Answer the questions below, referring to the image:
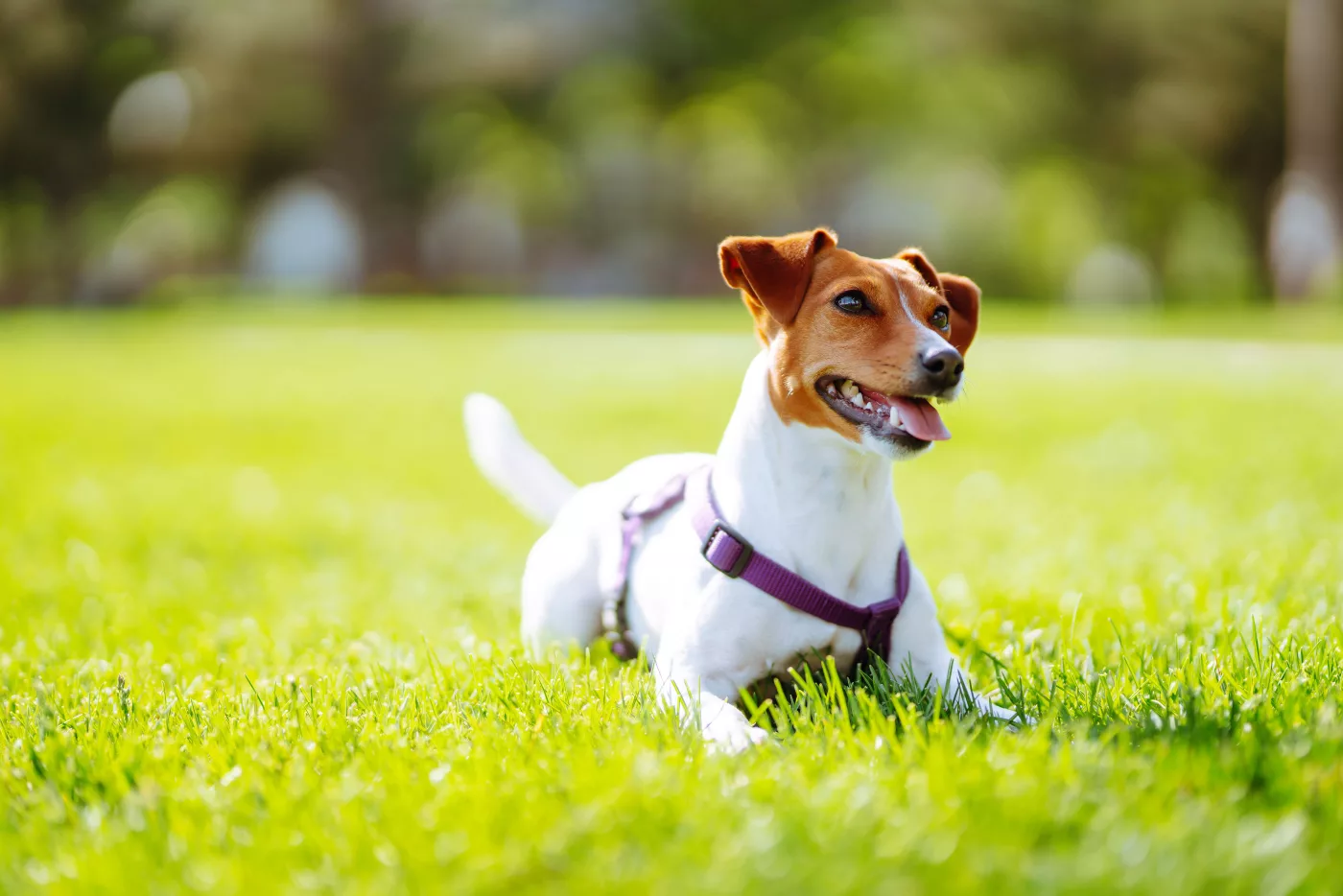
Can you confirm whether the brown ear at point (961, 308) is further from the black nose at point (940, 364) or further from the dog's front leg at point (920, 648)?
the dog's front leg at point (920, 648)

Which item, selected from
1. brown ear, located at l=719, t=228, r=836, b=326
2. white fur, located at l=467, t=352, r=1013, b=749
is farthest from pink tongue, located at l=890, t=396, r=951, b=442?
brown ear, located at l=719, t=228, r=836, b=326

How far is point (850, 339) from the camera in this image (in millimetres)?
3100

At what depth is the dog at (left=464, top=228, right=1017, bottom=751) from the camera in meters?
3.06

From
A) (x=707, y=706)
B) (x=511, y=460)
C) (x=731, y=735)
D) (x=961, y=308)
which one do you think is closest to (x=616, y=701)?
(x=707, y=706)

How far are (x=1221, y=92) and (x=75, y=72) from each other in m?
32.2

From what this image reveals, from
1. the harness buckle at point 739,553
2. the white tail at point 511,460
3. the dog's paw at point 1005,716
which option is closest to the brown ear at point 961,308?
the harness buckle at point 739,553

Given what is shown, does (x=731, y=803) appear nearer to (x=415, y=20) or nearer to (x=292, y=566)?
(x=292, y=566)

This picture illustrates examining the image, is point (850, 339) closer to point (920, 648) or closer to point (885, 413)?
point (885, 413)

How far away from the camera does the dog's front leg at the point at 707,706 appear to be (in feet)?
9.43

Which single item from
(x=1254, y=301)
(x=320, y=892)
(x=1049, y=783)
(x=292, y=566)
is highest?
(x=1049, y=783)

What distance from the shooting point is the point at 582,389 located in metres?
13.9

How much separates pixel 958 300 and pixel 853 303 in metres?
0.53

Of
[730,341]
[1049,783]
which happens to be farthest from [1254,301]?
[1049,783]

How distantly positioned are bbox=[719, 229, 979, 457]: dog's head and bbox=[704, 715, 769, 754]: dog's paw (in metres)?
0.72
